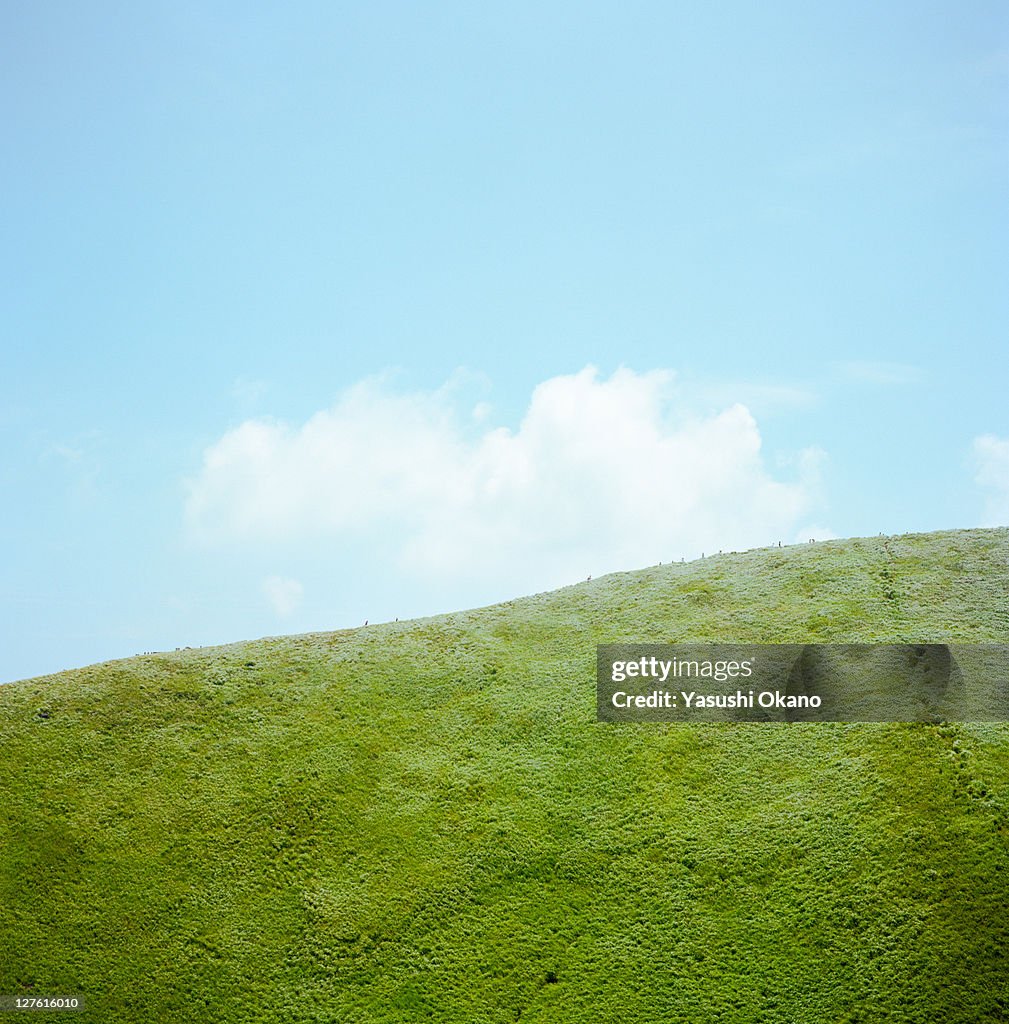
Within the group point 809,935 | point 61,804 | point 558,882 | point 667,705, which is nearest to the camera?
point 809,935

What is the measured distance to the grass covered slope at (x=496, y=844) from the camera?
29031 mm

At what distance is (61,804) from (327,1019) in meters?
16.0

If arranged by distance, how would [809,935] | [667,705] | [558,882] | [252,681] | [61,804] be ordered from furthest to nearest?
[252,681] → [667,705] → [61,804] → [558,882] → [809,935]

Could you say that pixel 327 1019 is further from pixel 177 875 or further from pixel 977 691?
pixel 977 691

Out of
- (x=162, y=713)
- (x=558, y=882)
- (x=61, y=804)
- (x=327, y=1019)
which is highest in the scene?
(x=162, y=713)

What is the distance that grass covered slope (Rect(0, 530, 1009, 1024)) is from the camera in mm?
29031

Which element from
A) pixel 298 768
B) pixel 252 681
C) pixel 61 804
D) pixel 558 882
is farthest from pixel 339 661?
pixel 558 882

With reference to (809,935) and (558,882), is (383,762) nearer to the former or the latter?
(558,882)

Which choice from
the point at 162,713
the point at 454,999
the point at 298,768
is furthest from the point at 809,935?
the point at 162,713

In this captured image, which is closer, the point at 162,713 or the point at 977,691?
the point at 977,691

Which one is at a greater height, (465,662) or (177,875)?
(465,662)

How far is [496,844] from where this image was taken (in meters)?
34.9

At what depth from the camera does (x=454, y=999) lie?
29.6m

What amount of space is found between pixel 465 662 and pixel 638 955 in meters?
19.8
